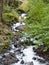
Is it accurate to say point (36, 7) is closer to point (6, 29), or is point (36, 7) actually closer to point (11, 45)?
point (6, 29)

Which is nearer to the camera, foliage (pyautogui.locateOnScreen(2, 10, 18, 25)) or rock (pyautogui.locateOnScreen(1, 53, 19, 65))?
rock (pyautogui.locateOnScreen(1, 53, 19, 65))

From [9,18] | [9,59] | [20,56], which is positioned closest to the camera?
[9,59]

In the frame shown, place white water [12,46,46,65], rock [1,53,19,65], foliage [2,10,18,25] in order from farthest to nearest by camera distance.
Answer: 1. foliage [2,10,18,25]
2. white water [12,46,46,65]
3. rock [1,53,19,65]

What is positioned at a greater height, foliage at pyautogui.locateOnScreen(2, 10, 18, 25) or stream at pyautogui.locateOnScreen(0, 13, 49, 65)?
foliage at pyautogui.locateOnScreen(2, 10, 18, 25)

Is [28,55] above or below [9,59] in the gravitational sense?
above

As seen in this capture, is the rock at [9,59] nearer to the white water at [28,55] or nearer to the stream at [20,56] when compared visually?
the stream at [20,56]

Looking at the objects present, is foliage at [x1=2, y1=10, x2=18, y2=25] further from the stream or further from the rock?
the rock

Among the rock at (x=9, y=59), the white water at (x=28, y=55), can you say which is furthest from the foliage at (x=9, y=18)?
the rock at (x=9, y=59)

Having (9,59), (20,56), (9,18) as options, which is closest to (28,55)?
(20,56)

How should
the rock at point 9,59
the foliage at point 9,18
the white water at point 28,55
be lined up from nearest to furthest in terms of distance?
1. the rock at point 9,59
2. the white water at point 28,55
3. the foliage at point 9,18

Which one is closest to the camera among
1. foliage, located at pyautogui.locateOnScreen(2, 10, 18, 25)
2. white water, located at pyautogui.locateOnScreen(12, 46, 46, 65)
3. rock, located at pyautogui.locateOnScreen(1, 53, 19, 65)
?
rock, located at pyautogui.locateOnScreen(1, 53, 19, 65)

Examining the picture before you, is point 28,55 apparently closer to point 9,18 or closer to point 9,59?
point 9,59

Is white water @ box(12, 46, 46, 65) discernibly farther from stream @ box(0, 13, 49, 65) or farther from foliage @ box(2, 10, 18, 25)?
foliage @ box(2, 10, 18, 25)

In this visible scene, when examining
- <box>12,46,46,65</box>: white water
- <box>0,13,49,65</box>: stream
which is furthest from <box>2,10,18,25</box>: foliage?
<box>12,46,46,65</box>: white water
